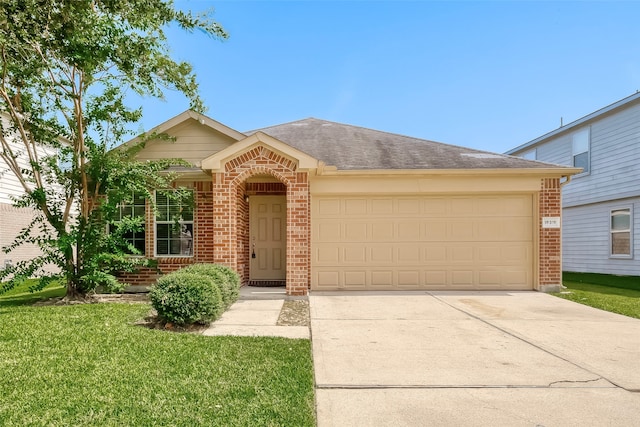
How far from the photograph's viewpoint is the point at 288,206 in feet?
27.1

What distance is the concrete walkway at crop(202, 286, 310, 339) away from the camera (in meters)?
5.34

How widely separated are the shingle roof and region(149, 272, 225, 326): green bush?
481 centimetres

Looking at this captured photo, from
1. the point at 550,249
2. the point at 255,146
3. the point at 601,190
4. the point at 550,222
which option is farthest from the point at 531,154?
the point at 255,146

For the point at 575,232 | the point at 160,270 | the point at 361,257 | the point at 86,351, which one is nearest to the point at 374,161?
the point at 361,257

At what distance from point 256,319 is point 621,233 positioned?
14148mm

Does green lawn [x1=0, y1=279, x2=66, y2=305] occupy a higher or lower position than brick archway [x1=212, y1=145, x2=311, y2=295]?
lower

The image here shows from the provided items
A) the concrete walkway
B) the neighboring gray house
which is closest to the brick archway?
Answer: the concrete walkway

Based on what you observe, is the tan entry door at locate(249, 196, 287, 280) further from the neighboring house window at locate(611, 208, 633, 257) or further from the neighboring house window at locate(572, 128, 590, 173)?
the neighboring house window at locate(572, 128, 590, 173)

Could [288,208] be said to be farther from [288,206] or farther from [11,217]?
[11,217]

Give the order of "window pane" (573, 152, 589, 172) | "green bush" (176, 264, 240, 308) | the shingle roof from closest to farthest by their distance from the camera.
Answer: "green bush" (176, 264, 240, 308)
the shingle roof
"window pane" (573, 152, 589, 172)

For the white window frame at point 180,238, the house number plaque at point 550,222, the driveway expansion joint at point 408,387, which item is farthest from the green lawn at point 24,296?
the house number plaque at point 550,222

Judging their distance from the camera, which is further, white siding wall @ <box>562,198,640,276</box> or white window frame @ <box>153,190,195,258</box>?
white siding wall @ <box>562,198,640,276</box>

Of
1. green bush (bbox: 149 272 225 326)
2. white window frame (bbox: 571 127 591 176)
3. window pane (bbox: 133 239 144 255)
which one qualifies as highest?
white window frame (bbox: 571 127 591 176)

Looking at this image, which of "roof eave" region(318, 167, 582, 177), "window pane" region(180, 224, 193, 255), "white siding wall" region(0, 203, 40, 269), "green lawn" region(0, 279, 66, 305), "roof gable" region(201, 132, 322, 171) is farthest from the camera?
"white siding wall" region(0, 203, 40, 269)
